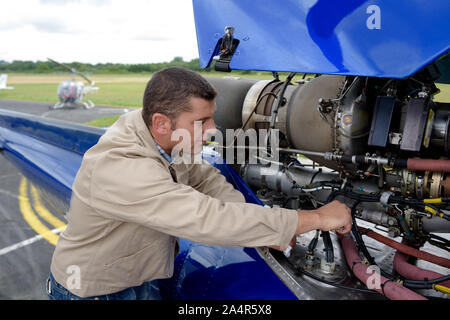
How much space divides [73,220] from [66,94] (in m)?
21.2

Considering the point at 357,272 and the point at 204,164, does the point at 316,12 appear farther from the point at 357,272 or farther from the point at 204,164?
the point at 357,272

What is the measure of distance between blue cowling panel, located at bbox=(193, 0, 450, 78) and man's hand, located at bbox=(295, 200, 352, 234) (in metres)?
0.54

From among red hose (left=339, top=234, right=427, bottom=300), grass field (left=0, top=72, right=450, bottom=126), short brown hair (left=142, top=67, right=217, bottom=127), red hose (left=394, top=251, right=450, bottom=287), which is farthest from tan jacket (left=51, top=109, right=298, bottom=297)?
grass field (left=0, top=72, right=450, bottom=126)

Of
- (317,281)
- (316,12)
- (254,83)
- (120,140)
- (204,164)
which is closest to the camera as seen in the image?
(316,12)

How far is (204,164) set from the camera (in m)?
1.87

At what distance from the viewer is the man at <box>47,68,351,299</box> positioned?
1214mm

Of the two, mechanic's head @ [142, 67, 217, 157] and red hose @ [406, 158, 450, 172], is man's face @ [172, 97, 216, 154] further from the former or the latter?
red hose @ [406, 158, 450, 172]

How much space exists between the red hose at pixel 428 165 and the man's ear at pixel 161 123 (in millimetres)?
994

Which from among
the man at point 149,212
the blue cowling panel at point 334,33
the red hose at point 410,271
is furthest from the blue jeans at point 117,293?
the red hose at point 410,271

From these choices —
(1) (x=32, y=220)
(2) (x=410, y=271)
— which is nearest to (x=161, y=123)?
(2) (x=410, y=271)

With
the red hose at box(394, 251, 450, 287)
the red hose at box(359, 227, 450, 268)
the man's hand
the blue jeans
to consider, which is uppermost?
the man's hand

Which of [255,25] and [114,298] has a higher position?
[255,25]

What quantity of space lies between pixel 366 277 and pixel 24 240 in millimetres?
3490
